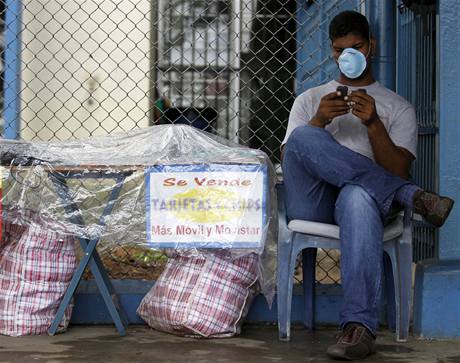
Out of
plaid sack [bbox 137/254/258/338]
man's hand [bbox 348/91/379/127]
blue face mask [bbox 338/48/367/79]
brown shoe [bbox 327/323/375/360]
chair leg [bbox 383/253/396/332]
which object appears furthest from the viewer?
chair leg [bbox 383/253/396/332]

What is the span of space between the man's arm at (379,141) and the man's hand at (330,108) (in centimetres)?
5

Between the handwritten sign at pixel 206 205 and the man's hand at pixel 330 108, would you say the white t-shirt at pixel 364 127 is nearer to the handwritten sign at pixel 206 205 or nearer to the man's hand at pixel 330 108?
the man's hand at pixel 330 108

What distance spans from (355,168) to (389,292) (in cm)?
85

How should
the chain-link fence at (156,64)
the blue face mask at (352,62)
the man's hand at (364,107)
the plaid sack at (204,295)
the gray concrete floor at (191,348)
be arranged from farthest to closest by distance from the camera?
the chain-link fence at (156,64)
the plaid sack at (204,295)
the blue face mask at (352,62)
the man's hand at (364,107)
the gray concrete floor at (191,348)

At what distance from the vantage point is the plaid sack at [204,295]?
4.17 m

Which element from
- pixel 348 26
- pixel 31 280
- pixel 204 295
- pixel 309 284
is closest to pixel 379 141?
pixel 348 26

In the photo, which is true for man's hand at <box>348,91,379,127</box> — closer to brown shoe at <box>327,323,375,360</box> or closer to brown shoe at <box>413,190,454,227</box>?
Answer: brown shoe at <box>413,190,454,227</box>

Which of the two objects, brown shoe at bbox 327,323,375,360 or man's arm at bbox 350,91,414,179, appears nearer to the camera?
brown shoe at bbox 327,323,375,360

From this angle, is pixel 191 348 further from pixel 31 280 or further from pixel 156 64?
pixel 156 64

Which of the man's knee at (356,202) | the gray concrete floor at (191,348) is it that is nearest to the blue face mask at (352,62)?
the man's knee at (356,202)

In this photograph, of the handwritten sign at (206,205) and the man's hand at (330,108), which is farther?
the handwritten sign at (206,205)

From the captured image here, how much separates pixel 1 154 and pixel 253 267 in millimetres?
1293

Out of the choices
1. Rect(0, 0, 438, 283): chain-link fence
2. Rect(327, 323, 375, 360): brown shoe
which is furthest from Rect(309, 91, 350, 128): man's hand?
Rect(0, 0, 438, 283): chain-link fence

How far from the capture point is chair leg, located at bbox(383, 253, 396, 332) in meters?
4.32
